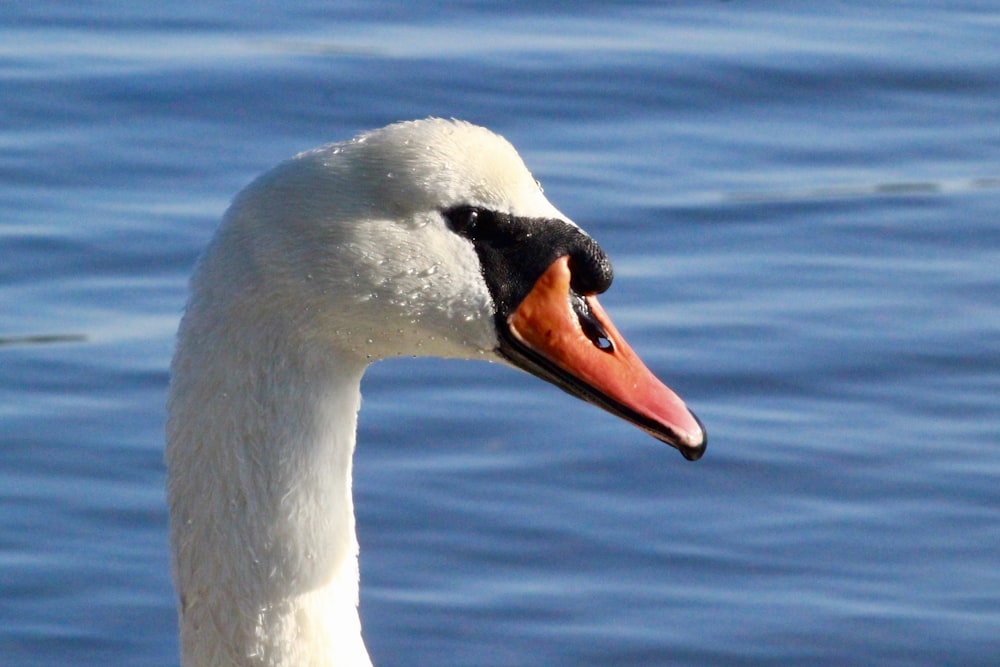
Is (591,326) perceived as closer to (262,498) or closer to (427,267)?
(427,267)

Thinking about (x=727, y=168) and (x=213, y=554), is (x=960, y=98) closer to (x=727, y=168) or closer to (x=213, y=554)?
(x=727, y=168)

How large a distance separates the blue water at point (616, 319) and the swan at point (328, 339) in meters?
2.19

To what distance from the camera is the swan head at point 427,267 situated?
15.1 feet

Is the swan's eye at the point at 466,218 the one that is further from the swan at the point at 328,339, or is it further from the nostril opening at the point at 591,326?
the nostril opening at the point at 591,326

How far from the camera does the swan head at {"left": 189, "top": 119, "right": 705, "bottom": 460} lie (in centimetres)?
460

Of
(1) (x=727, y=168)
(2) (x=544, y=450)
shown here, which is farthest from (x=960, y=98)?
(2) (x=544, y=450)

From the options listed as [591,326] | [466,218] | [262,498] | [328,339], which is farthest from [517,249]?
[262,498]

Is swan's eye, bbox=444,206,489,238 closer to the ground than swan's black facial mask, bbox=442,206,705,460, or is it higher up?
higher up

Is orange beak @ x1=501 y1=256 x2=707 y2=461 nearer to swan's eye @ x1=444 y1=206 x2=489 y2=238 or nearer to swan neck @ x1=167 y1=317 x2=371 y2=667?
swan's eye @ x1=444 y1=206 x2=489 y2=238

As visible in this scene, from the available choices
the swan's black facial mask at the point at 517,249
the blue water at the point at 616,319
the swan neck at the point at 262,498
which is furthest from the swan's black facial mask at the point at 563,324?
the blue water at the point at 616,319

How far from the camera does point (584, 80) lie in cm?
1134

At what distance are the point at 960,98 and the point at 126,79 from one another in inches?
173

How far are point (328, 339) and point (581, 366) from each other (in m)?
0.60

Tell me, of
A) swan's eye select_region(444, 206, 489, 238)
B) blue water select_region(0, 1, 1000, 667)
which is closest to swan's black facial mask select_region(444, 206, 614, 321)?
swan's eye select_region(444, 206, 489, 238)
